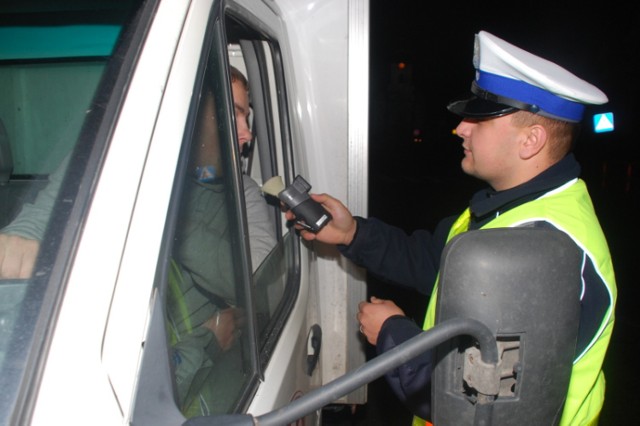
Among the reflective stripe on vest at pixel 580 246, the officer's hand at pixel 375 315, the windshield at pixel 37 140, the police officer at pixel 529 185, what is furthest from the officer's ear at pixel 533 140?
the windshield at pixel 37 140

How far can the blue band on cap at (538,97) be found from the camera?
1546 mm

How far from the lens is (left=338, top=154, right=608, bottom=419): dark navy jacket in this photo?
142cm

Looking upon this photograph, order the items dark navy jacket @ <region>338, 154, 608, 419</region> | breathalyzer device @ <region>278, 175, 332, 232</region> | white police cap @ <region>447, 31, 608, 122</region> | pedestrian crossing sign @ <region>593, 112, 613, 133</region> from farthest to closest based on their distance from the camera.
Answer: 1. pedestrian crossing sign @ <region>593, 112, 613, 133</region>
2. breathalyzer device @ <region>278, 175, 332, 232</region>
3. white police cap @ <region>447, 31, 608, 122</region>
4. dark navy jacket @ <region>338, 154, 608, 419</region>

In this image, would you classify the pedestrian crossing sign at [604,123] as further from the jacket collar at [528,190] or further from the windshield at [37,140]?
the windshield at [37,140]

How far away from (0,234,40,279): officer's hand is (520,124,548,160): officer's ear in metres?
1.33

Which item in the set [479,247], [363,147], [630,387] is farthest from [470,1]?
[479,247]

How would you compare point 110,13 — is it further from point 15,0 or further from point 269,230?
point 269,230

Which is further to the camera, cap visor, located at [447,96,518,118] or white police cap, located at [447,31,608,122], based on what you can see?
cap visor, located at [447,96,518,118]

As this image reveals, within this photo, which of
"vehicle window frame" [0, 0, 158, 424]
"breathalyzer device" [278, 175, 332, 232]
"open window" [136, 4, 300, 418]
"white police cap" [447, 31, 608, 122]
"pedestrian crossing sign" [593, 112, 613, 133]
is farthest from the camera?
"pedestrian crossing sign" [593, 112, 613, 133]

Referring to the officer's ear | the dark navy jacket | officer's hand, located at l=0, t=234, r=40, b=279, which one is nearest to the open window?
officer's hand, located at l=0, t=234, r=40, b=279

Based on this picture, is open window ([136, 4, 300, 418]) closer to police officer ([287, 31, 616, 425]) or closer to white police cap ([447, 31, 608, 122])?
police officer ([287, 31, 616, 425])

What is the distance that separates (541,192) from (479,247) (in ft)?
2.47

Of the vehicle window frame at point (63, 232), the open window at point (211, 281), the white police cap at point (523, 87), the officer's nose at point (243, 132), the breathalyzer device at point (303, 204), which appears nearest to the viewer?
the vehicle window frame at point (63, 232)

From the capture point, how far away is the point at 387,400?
4305mm
